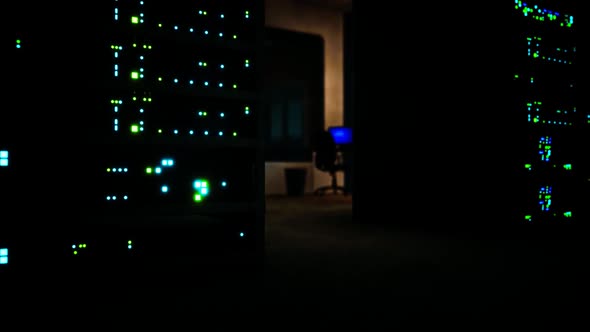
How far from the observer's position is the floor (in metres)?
1.35

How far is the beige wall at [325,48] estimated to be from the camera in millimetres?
6949

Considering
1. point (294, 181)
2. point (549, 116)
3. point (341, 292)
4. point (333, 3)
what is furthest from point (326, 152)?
point (341, 292)

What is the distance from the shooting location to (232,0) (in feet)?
5.89

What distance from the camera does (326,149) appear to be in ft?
21.1

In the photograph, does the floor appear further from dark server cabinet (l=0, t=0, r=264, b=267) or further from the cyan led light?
the cyan led light

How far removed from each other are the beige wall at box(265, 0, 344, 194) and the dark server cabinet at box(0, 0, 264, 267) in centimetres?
505

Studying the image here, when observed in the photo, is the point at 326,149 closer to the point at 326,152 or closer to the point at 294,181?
the point at 326,152

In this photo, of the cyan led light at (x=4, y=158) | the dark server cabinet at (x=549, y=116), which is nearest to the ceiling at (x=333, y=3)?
the dark server cabinet at (x=549, y=116)

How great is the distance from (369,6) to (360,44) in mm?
293

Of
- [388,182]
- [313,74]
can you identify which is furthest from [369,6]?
[313,74]

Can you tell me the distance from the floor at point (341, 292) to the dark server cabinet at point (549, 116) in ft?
2.08

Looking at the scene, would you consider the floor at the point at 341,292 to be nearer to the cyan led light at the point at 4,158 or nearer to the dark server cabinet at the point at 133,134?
the dark server cabinet at the point at 133,134

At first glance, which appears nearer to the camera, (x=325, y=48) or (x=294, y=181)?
(x=294, y=181)

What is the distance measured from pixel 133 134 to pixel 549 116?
8.44 feet
